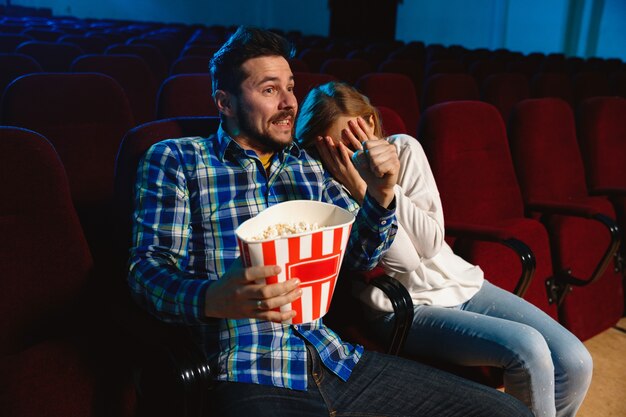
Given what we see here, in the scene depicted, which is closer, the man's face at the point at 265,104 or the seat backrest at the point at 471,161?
the man's face at the point at 265,104

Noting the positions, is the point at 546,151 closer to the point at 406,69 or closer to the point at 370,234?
the point at 370,234

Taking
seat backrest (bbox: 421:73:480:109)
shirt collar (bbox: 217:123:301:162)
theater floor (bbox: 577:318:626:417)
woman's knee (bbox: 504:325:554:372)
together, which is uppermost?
shirt collar (bbox: 217:123:301:162)

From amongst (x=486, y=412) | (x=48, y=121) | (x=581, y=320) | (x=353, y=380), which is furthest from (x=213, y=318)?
(x=581, y=320)

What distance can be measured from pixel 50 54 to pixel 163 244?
2991mm

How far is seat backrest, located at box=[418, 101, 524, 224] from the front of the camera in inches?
82.0

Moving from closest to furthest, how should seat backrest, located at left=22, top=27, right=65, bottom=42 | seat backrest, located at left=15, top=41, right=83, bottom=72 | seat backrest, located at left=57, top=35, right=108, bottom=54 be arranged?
seat backrest, located at left=15, top=41, right=83, bottom=72
seat backrest, located at left=57, top=35, right=108, bottom=54
seat backrest, located at left=22, top=27, right=65, bottom=42

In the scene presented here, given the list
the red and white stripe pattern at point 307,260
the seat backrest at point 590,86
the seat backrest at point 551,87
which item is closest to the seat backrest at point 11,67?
the red and white stripe pattern at point 307,260

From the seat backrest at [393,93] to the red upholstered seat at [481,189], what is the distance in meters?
0.93

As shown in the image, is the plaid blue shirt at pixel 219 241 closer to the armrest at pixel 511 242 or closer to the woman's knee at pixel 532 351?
the woman's knee at pixel 532 351

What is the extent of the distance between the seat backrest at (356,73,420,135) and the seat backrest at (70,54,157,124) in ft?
3.37

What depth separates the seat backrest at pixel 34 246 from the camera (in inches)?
48.3

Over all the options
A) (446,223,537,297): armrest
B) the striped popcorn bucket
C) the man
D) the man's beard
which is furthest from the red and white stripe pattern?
(446,223,537,297): armrest

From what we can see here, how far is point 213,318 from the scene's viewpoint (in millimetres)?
1128

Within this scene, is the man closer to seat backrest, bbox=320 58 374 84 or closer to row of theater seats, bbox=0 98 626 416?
row of theater seats, bbox=0 98 626 416
